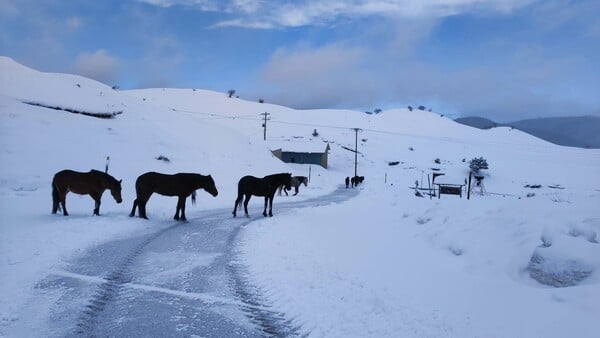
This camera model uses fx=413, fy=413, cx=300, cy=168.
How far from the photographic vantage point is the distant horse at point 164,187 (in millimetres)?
15578

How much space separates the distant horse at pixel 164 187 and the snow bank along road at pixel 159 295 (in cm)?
478

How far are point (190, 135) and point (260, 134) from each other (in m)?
49.8

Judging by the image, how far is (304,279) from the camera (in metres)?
7.93

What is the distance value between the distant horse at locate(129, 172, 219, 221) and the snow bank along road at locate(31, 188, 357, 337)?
4781mm

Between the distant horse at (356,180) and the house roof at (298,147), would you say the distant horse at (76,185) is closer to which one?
the distant horse at (356,180)

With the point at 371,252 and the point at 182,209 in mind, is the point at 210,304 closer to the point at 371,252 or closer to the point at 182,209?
the point at 371,252

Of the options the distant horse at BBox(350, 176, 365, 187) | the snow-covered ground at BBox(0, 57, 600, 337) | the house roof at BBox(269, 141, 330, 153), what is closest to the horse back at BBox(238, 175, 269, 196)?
the snow-covered ground at BBox(0, 57, 600, 337)

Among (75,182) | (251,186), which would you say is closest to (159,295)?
(75,182)

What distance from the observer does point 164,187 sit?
52.4 ft

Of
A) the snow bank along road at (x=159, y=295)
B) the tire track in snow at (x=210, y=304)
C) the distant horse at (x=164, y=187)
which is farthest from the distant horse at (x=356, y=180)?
the snow bank along road at (x=159, y=295)

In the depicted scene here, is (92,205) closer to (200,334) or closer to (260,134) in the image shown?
(200,334)

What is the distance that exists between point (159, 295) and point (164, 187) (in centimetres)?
972

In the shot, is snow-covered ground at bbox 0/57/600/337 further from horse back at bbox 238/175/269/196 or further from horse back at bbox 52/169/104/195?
horse back at bbox 238/175/269/196

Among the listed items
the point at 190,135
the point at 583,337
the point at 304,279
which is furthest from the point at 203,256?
the point at 190,135
